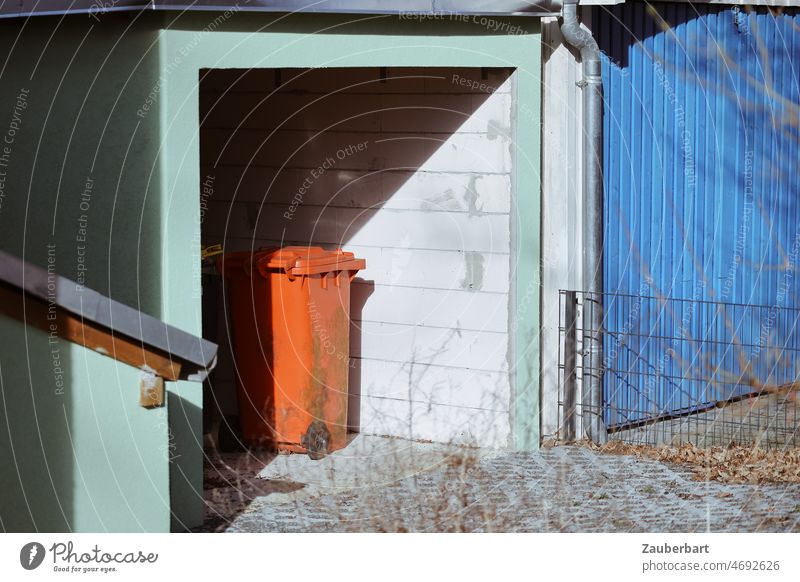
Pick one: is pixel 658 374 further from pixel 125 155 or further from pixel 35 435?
pixel 35 435

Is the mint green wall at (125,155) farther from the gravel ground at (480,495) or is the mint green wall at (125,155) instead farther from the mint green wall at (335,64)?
the gravel ground at (480,495)

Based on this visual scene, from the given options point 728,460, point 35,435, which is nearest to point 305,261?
point 35,435

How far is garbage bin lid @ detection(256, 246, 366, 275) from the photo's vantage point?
779cm

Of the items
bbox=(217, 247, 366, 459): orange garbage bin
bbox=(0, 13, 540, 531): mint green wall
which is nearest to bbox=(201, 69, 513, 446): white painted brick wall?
bbox=(217, 247, 366, 459): orange garbage bin

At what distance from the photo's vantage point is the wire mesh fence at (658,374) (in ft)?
26.3

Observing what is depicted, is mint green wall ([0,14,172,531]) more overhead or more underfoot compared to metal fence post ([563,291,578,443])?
more overhead

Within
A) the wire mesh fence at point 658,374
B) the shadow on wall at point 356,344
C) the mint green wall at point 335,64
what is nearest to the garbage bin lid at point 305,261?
the shadow on wall at point 356,344

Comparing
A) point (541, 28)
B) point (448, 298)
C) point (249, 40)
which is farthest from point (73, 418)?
point (541, 28)

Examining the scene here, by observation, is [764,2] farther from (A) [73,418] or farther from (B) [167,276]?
(A) [73,418]

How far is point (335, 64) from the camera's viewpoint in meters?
7.09

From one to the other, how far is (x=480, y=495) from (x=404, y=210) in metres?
2.21

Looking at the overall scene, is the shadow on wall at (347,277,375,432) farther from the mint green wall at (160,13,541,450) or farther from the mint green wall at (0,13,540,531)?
the mint green wall at (0,13,540,531)

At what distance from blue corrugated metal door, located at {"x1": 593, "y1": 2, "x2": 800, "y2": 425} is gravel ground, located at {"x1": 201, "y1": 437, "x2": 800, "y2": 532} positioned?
99 cm

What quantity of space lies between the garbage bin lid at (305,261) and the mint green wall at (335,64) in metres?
1.15
